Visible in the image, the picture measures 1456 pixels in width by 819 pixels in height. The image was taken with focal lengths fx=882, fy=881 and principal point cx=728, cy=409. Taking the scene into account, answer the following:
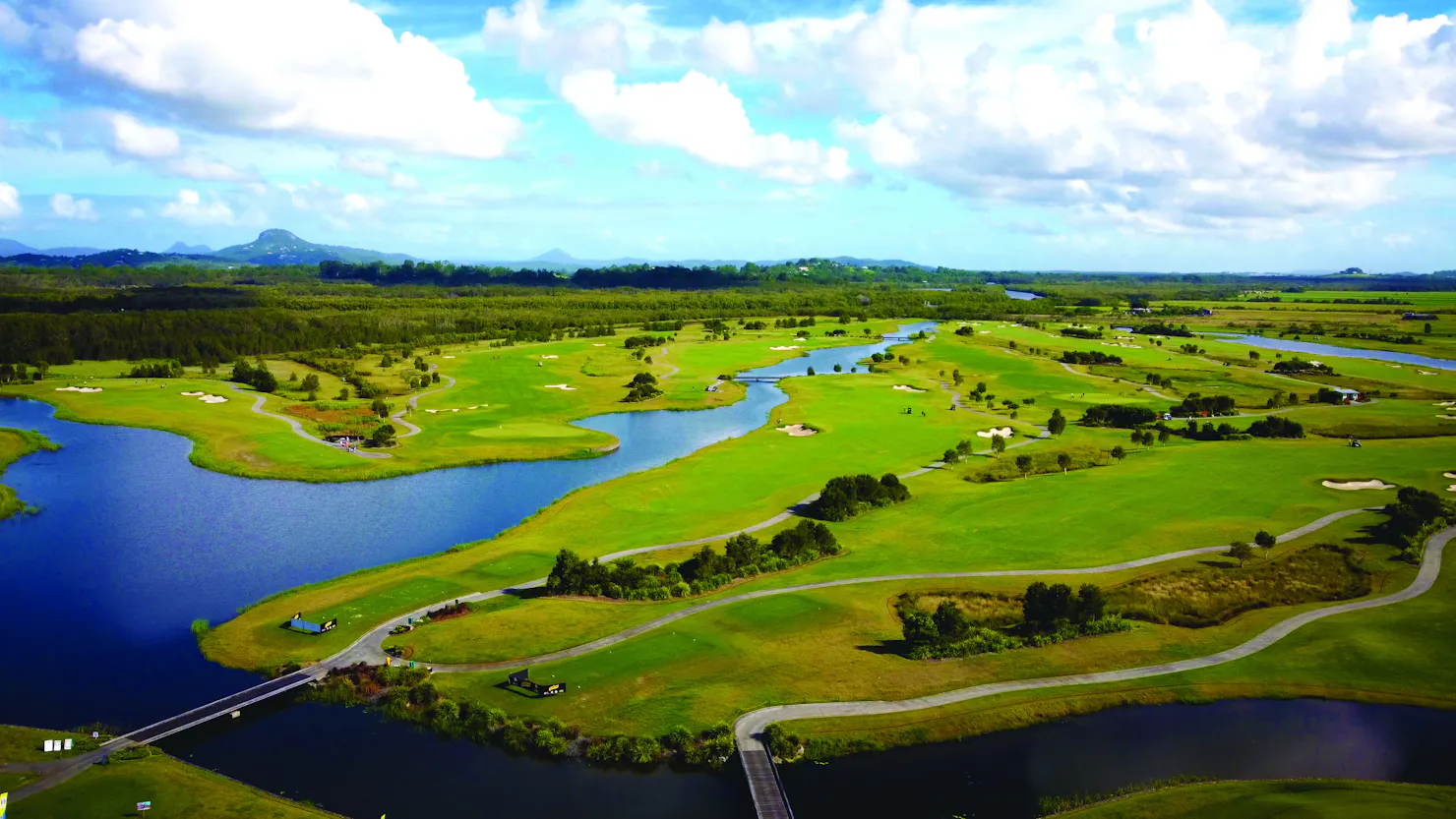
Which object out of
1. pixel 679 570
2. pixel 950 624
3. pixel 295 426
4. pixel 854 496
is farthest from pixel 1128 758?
pixel 295 426

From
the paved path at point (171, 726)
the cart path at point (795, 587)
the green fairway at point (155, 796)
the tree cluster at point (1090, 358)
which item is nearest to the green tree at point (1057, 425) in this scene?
the cart path at point (795, 587)

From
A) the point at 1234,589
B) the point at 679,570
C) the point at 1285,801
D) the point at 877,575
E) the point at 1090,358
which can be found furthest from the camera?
the point at 1090,358

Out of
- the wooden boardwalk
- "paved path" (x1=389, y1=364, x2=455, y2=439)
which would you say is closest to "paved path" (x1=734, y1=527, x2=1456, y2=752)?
the wooden boardwalk

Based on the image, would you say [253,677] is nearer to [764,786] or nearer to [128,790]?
[128,790]

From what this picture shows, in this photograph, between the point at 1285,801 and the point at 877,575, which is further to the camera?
the point at 877,575

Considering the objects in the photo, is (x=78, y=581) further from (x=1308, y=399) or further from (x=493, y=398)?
(x=1308, y=399)

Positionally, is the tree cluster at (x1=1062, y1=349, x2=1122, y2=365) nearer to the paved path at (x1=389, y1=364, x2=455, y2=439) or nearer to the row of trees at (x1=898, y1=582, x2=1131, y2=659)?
the paved path at (x1=389, y1=364, x2=455, y2=439)

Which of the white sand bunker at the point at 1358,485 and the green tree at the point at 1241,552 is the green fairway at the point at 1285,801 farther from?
the white sand bunker at the point at 1358,485
